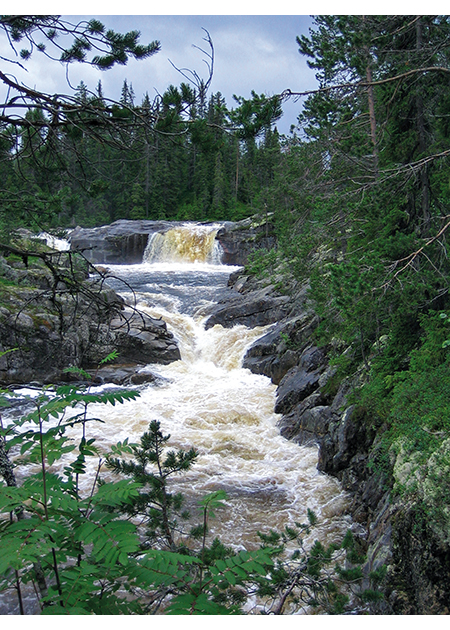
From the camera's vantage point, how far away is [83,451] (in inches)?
87.5

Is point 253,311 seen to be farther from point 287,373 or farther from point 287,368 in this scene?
point 287,373

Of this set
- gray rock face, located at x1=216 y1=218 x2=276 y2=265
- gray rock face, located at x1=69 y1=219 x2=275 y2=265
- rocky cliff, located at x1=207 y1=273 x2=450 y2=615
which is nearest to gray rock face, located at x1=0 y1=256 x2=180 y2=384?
rocky cliff, located at x1=207 y1=273 x2=450 y2=615

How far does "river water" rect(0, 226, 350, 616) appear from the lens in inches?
244

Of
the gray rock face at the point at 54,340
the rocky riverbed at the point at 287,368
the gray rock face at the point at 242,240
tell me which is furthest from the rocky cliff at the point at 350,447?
the gray rock face at the point at 242,240

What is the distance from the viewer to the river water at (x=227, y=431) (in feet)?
20.3

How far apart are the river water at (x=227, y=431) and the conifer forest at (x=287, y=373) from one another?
9.6 inches

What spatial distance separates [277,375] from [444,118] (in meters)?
7.91

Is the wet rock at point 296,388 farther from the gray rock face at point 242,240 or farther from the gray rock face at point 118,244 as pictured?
the gray rock face at point 118,244

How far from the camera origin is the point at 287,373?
447 inches

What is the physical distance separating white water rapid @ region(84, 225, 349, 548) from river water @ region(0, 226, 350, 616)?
19 mm

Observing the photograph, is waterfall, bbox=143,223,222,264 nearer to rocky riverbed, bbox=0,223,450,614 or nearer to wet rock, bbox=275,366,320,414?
rocky riverbed, bbox=0,223,450,614

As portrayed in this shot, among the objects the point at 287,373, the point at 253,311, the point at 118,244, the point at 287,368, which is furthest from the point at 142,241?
the point at 287,373

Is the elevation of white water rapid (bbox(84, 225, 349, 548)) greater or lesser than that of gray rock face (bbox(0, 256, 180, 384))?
lesser

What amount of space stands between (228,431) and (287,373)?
2774 mm
